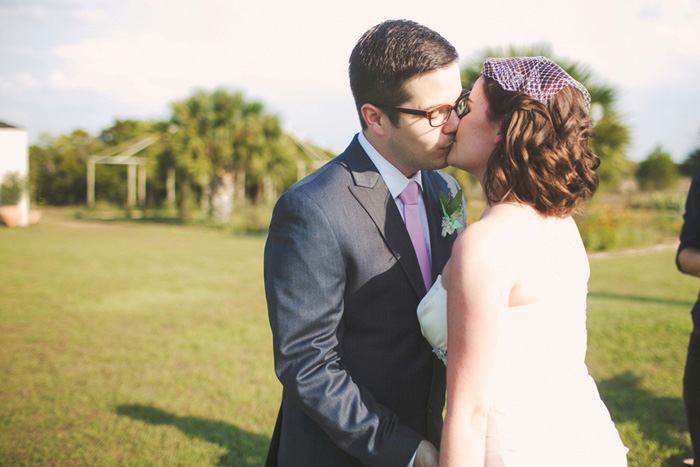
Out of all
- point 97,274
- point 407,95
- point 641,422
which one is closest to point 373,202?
point 407,95

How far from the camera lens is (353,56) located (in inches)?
73.7

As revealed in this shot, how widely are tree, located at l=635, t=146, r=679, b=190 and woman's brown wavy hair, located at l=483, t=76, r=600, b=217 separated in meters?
51.8

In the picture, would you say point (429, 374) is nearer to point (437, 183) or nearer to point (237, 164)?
point (437, 183)

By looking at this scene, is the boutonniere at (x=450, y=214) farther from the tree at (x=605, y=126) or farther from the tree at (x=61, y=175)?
the tree at (x=61, y=175)

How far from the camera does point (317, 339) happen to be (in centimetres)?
162

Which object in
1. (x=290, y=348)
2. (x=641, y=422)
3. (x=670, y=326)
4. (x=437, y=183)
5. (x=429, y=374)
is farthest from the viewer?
(x=670, y=326)

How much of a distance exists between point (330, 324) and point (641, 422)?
3.90 metres

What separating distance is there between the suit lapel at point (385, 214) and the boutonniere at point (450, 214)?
0.73 feet

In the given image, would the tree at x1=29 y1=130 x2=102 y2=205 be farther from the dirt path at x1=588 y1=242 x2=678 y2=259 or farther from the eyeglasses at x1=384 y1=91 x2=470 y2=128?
the eyeglasses at x1=384 y1=91 x2=470 y2=128

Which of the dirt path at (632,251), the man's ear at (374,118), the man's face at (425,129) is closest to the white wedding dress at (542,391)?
the man's face at (425,129)

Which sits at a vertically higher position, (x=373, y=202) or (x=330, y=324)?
(x=373, y=202)

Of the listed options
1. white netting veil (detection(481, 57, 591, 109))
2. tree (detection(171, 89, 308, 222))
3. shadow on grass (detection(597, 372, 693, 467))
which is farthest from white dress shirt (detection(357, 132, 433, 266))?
tree (detection(171, 89, 308, 222))

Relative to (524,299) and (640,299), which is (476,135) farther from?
(640,299)

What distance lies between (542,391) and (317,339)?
2.36ft
